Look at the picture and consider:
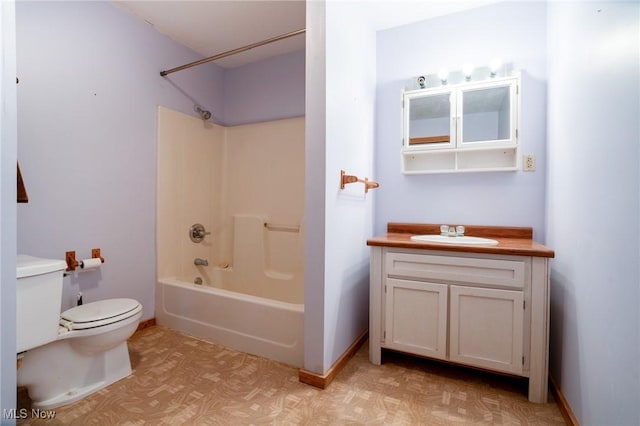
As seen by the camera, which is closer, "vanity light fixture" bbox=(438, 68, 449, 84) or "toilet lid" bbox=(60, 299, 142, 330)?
"toilet lid" bbox=(60, 299, 142, 330)

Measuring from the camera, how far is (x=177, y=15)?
82.0 inches

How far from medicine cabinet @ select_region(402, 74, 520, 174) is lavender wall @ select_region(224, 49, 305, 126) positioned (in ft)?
3.48

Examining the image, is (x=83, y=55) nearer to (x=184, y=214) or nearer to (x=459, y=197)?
(x=184, y=214)

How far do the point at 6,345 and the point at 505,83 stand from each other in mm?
2706

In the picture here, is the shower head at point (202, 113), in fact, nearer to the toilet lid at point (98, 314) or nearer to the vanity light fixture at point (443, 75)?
the toilet lid at point (98, 314)

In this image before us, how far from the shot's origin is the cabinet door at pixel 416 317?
153 cm

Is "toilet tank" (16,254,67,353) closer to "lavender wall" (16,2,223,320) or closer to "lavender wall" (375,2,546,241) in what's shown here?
"lavender wall" (16,2,223,320)

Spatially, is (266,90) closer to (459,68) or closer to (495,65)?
(459,68)

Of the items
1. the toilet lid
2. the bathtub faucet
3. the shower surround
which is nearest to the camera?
the toilet lid

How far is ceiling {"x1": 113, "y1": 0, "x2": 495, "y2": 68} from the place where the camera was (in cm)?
194

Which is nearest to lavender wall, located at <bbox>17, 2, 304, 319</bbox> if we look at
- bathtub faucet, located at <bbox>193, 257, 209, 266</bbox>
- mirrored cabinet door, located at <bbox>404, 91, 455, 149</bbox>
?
bathtub faucet, located at <bbox>193, 257, 209, 266</bbox>

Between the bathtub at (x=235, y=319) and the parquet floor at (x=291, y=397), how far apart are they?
0.10 meters

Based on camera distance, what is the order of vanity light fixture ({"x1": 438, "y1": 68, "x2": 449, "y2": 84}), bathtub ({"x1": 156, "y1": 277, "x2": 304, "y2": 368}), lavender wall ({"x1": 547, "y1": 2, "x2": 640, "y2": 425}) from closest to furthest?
lavender wall ({"x1": 547, "y1": 2, "x2": 640, "y2": 425}), bathtub ({"x1": 156, "y1": 277, "x2": 304, "y2": 368}), vanity light fixture ({"x1": 438, "y1": 68, "x2": 449, "y2": 84})

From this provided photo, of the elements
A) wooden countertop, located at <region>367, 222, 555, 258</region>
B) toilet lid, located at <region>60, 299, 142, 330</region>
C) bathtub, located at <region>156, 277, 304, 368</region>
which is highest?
wooden countertop, located at <region>367, 222, 555, 258</region>
